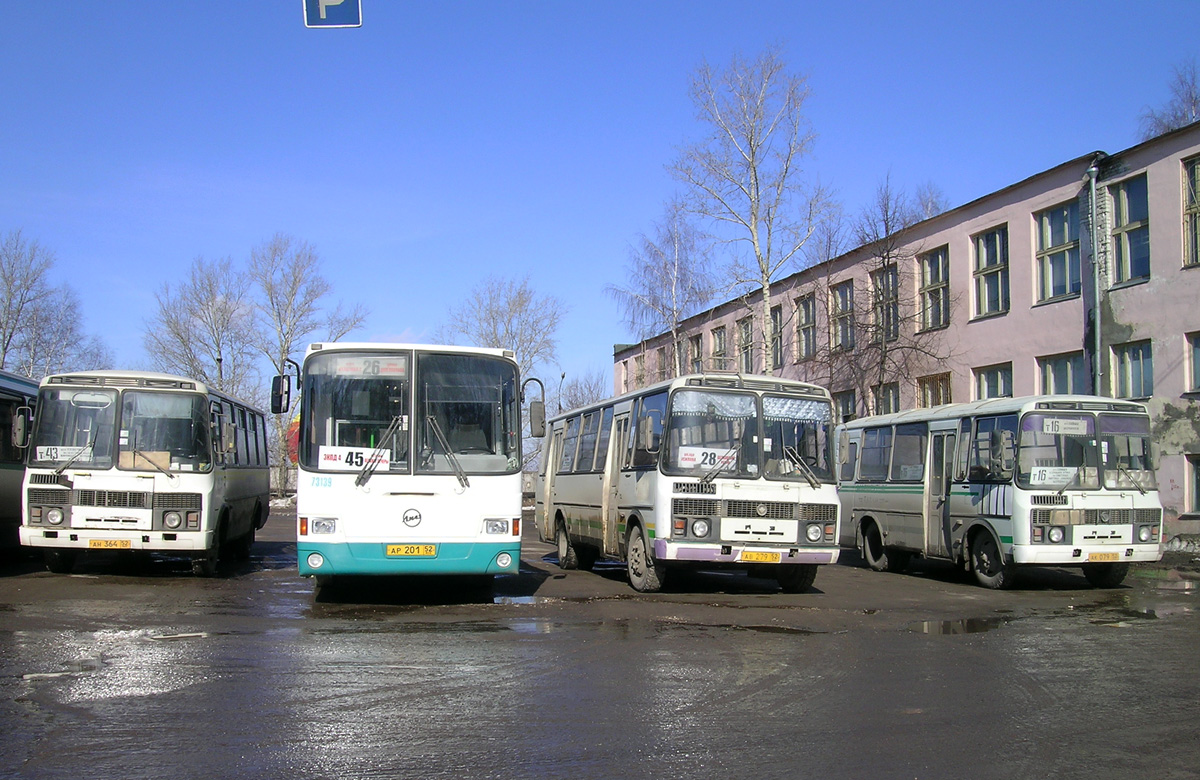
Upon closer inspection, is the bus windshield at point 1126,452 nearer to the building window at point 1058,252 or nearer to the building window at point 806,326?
the building window at point 1058,252

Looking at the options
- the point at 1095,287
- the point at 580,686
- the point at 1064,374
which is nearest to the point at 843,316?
the point at 1064,374

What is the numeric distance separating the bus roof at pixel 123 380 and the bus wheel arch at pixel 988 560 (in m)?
11.8

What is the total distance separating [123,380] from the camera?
1453 centimetres

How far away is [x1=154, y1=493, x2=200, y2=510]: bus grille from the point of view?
46.1 ft

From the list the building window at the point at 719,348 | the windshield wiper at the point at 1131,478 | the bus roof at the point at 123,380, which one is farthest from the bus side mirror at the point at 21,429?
the building window at the point at 719,348

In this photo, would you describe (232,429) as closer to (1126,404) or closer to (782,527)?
(782,527)

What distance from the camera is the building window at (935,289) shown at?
3045 centimetres

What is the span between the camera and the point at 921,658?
9172 millimetres

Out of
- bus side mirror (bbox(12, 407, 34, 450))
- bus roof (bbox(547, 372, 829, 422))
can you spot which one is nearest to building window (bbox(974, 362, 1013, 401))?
bus roof (bbox(547, 372, 829, 422))

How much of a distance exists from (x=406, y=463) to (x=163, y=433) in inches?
186

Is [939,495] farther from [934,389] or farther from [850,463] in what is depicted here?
[934,389]

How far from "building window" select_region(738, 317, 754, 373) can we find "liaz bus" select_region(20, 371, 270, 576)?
91.8ft

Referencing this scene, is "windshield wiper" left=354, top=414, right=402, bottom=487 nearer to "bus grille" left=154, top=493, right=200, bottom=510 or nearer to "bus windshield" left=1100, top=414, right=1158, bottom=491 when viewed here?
"bus grille" left=154, top=493, right=200, bottom=510

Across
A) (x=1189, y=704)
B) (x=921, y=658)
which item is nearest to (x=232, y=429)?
(x=921, y=658)
